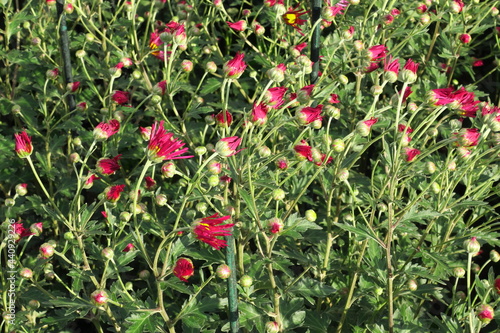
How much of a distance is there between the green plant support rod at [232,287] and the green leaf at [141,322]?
0.18m

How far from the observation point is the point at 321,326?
1.52 metres

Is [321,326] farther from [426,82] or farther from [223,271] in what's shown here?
[426,82]

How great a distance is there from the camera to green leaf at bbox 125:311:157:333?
126 centimetres

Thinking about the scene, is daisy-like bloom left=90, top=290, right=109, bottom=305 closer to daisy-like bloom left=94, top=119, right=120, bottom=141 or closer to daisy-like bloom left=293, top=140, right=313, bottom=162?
daisy-like bloom left=94, top=119, right=120, bottom=141

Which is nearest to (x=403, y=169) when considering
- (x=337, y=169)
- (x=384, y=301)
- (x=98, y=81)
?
A: (x=337, y=169)

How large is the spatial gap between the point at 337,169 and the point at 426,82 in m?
0.96

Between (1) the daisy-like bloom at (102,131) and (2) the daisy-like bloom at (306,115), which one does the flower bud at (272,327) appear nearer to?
(2) the daisy-like bloom at (306,115)

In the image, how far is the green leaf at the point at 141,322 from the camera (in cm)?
126

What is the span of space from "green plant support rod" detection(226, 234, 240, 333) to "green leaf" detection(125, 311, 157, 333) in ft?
0.59

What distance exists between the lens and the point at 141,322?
1279mm

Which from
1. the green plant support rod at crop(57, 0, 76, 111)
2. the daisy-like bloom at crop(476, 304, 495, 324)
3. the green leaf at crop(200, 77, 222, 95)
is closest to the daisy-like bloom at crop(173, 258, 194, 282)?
the daisy-like bloom at crop(476, 304, 495, 324)

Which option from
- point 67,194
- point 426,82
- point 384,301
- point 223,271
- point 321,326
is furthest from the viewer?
point 426,82

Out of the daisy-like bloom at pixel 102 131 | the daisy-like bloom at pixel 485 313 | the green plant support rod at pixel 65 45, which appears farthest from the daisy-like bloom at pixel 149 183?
the daisy-like bloom at pixel 485 313

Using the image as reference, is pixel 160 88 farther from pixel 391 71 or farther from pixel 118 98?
pixel 391 71
